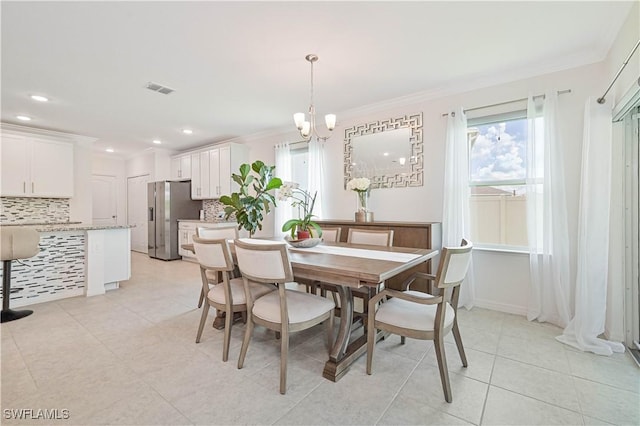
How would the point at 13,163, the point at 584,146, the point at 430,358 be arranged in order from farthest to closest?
the point at 13,163
the point at 584,146
the point at 430,358

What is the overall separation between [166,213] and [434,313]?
6120 mm

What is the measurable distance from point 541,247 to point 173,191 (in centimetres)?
660

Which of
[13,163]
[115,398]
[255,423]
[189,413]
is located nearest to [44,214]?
[13,163]

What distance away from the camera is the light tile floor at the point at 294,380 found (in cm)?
157

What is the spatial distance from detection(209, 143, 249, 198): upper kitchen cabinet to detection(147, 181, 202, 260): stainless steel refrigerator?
112 centimetres

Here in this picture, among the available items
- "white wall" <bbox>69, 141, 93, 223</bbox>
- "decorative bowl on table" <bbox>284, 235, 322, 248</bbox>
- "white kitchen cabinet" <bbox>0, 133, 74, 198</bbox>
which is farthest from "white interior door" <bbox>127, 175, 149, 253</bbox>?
"decorative bowl on table" <bbox>284, 235, 322, 248</bbox>

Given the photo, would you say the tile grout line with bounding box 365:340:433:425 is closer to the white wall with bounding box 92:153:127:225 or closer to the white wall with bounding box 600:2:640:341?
the white wall with bounding box 600:2:640:341

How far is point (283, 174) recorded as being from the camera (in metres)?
4.96

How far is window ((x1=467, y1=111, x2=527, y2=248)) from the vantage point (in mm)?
3111

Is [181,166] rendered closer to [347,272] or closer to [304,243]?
[304,243]

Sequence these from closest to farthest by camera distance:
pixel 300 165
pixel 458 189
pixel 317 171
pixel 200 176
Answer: pixel 458 189
pixel 317 171
pixel 300 165
pixel 200 176

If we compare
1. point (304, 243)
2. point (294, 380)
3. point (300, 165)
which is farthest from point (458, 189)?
point (300, 165)

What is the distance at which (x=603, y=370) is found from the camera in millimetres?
1985

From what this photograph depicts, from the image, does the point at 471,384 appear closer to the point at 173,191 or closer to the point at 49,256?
the point at 49,256
